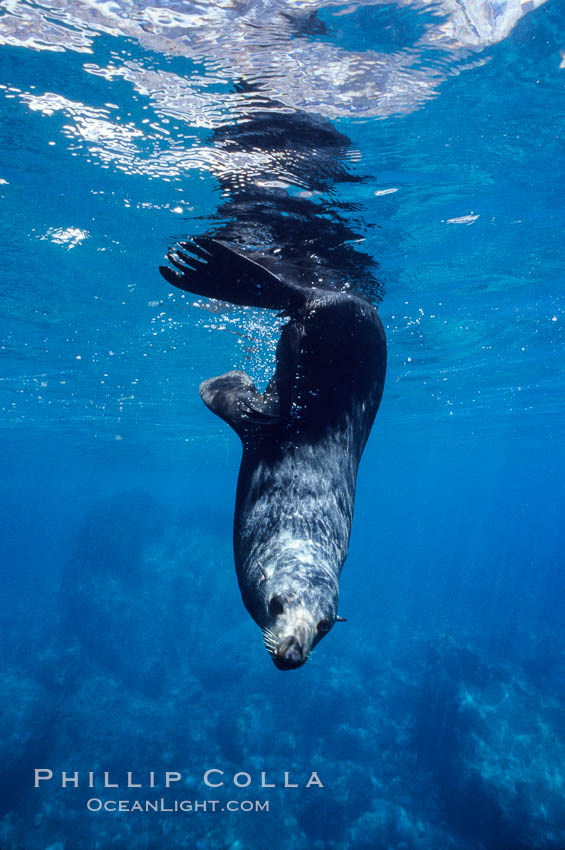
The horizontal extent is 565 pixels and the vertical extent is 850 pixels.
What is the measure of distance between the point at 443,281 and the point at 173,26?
336 inches

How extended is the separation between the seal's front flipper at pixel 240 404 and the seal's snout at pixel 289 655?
1.44 m

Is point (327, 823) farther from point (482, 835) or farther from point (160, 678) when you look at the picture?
point (160, 678)

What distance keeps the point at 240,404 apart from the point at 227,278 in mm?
1050

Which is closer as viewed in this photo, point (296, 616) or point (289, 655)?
point (289, 655)

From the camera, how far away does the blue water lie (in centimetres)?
485

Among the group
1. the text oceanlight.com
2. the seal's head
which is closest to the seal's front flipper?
the seal's head

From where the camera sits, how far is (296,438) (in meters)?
3.13

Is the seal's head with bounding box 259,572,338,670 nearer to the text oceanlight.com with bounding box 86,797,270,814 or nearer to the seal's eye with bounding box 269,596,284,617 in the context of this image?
the seal's eye with bounding box 269,596,284,617

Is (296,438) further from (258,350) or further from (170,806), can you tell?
(170,806)

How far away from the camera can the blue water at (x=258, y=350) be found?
15.9 ft

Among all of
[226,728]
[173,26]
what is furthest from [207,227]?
[226,728]

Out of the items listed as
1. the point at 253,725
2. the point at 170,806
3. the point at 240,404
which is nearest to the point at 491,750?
the point at 253,725

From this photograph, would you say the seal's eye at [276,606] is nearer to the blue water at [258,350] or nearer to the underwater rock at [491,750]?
the blue water at [258,350]

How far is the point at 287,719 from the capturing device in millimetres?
18047
